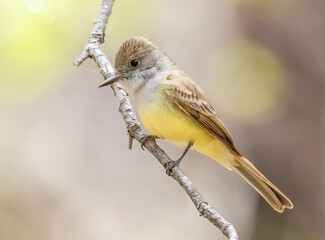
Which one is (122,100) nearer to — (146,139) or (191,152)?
(146,139)

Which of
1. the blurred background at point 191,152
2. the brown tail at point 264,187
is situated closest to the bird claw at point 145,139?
the brown tail at point 264,187

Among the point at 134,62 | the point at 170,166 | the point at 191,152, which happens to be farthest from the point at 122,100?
the point at 191,152

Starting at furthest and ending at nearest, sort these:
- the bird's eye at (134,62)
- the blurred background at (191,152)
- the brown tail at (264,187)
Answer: the blurred background at (191,152)
the bird's eye at (134,62)
the brown tail at (264,187)

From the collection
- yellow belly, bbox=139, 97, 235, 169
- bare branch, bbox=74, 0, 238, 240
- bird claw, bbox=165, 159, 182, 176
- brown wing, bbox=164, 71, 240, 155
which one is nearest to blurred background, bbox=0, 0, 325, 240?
bare branch, bbox=74, 0, 238, 240

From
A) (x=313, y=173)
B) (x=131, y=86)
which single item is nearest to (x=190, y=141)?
(x=131, y=86)

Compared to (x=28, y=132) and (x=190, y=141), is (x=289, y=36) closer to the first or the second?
(x=190, y=141)

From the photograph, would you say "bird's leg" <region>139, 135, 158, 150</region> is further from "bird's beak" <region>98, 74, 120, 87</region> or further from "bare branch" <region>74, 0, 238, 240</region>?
"bird's beak" <region>98, 74, 120, 87</region>

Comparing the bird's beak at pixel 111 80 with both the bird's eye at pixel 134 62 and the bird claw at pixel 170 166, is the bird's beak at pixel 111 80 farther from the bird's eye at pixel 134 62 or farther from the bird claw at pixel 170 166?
the bird claw at pixel 170 166
